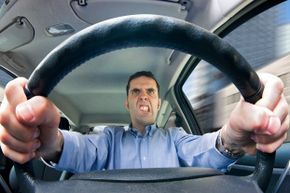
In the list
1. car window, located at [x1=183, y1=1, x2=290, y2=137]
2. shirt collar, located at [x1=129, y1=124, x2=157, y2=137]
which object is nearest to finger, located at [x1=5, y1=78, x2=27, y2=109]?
car window, located at [x1=183, y1=1, x2=290, y2=137]

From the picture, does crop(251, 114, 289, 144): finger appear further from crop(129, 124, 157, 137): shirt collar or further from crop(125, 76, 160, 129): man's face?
crop(125, 76, 160, 129): man's face

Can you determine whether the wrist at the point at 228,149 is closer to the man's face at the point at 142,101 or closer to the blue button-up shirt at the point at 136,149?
the blue button-up shirt at the point at 136,149

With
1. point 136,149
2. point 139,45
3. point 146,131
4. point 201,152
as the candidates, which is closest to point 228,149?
point 201,152

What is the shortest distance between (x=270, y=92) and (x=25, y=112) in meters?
0.31

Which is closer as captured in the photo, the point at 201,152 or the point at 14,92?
the point at 14,92

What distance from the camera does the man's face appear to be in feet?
4.72

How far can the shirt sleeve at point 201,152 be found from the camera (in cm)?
77

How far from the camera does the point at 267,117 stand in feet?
1.51

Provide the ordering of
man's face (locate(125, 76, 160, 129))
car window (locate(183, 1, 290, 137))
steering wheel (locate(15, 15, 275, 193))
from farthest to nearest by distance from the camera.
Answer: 1. man's face (locate(125, 76, 160, 129))
2. car window (locate(183, 1, 290, 137))
3. steering wheel (locate(15, 15, 275, 193))

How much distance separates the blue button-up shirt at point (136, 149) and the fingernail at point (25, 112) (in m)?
0.41

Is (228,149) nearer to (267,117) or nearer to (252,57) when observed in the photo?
(267,117)

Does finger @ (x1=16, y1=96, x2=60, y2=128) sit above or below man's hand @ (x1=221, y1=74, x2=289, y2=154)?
above

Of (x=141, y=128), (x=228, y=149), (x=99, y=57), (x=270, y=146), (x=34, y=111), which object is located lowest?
(x=141, y=128)

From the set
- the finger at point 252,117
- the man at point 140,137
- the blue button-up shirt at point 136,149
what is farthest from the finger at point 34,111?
the blue button-up shirt at point 136,149
